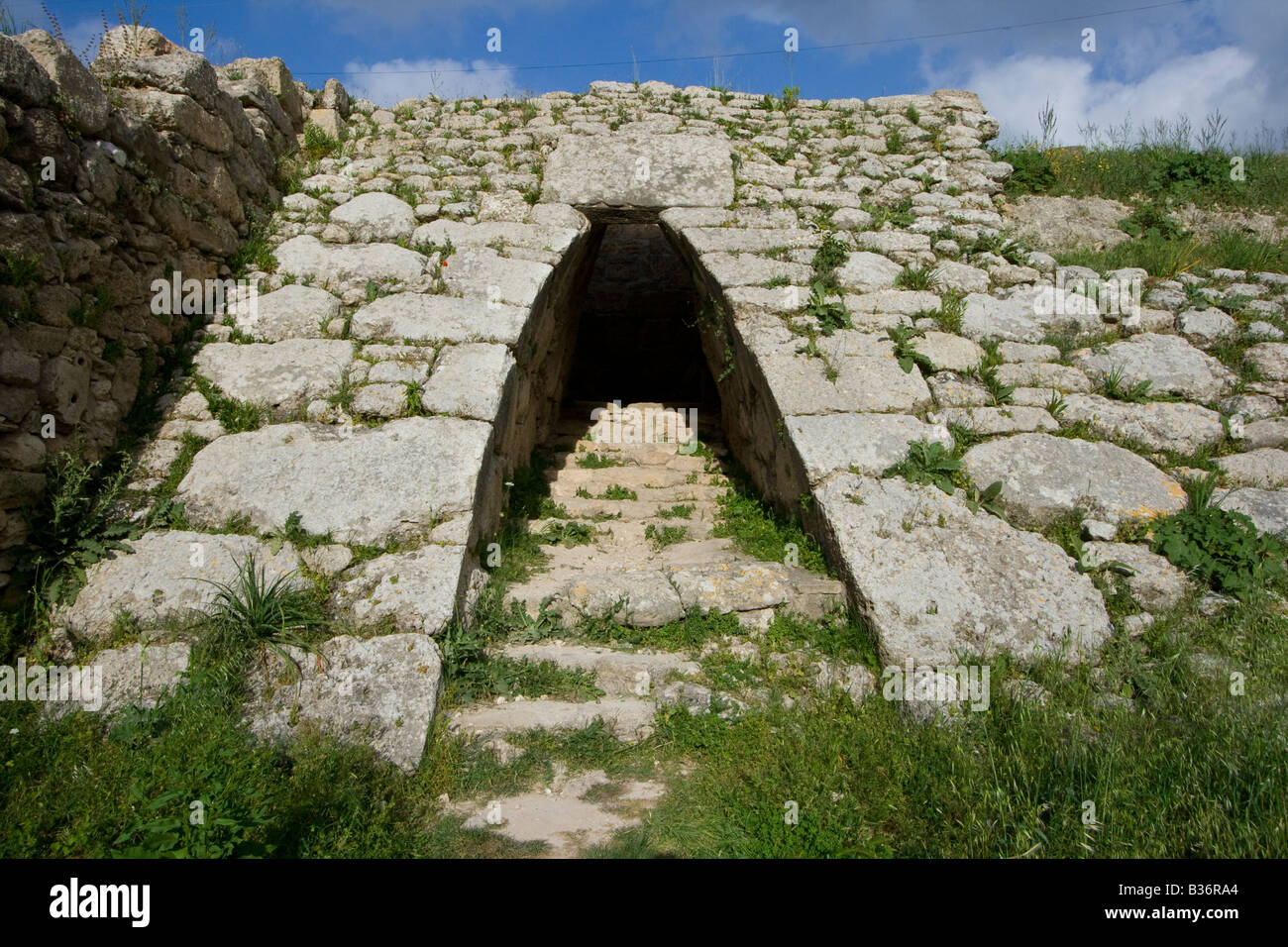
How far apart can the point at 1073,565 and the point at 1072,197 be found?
470 centimetres

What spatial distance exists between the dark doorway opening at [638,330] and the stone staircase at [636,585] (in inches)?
121

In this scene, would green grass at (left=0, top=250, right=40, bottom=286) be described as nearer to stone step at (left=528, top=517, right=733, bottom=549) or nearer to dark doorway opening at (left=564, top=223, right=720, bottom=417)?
stone step at (left=528, top=517, right=733, bottom=549)

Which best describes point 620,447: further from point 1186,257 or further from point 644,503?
point 1186,257

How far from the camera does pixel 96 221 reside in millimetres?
4266

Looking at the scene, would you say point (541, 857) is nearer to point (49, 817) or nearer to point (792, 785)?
point (792, 785)

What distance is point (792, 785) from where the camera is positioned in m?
3.10

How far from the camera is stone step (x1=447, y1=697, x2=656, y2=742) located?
3572mm

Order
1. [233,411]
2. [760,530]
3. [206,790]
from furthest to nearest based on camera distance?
[760,530], [233,411], [206,790]

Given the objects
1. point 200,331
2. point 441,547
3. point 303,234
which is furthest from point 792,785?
point 303,234

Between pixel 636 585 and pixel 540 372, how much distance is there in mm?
3043

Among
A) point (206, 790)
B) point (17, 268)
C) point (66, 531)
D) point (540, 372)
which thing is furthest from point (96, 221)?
point (540, 372)

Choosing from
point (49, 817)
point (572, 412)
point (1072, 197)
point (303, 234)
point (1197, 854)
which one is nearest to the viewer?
point (1197, 854)

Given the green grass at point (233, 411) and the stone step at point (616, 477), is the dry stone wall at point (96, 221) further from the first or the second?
the stone step at point (616, 477)

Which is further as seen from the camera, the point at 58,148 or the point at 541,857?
the point at 58,148
